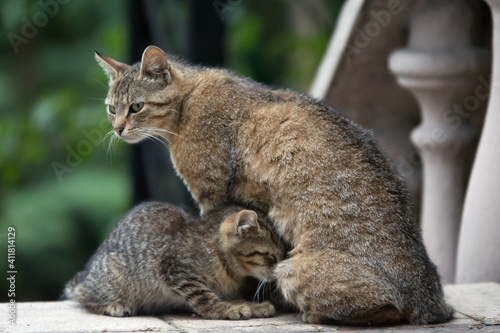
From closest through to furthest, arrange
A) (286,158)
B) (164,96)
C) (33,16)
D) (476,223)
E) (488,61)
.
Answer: (286,158)
(164,96)
(476,223)
(488,61)
(33,16)

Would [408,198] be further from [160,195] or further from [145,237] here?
[160,195]

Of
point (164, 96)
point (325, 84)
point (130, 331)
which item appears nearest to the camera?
point (130, 331)

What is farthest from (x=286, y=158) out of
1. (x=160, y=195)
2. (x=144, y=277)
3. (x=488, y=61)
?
(x=160, y=195)

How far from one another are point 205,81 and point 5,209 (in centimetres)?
521

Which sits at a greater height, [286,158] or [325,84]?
[325,84]

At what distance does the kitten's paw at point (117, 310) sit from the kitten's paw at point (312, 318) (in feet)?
3.40

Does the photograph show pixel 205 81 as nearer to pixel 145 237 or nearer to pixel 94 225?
pixel 145 237

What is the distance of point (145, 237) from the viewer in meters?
4.48

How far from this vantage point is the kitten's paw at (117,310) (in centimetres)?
441

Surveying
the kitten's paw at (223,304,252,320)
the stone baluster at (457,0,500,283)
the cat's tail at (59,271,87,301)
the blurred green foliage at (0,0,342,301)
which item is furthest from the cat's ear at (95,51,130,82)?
the blurred green foliage at (0,0,342,301)

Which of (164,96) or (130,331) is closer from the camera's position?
(130,331)

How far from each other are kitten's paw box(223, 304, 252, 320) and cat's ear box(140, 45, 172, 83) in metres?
1.45

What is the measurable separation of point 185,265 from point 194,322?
0.34 metres

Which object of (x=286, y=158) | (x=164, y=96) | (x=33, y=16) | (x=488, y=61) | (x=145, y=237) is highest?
(x=33, y=16)
